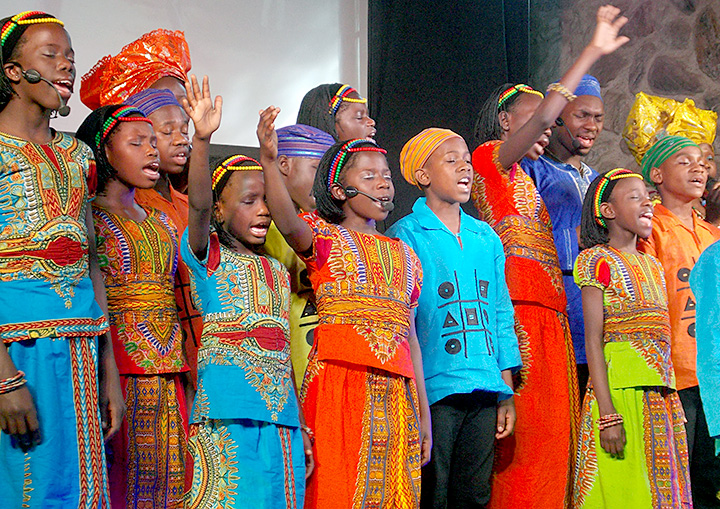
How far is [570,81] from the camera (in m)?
3.24

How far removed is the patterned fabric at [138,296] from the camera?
8.86ft

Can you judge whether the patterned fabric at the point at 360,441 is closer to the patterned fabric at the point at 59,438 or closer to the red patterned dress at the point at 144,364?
the red patterned dress at the point at 144,364

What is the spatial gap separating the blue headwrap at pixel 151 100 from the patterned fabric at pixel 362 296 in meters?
0.87

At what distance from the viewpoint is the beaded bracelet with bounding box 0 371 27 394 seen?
2.15 metres

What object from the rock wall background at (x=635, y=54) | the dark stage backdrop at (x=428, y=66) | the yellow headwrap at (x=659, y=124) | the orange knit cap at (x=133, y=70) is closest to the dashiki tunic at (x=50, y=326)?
the orange knit cap at (x=133, y=70)

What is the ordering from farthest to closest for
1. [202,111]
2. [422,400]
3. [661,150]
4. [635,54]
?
[635,54] → [661,150] → [422,400] → [202,111]

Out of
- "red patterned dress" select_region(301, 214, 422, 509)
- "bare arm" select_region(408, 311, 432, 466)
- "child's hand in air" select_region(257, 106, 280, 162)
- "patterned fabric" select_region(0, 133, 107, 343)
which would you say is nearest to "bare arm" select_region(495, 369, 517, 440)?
"bare arm" select_region(408, 311, 432, 466)

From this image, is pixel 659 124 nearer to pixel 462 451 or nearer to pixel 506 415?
pixel 506 415

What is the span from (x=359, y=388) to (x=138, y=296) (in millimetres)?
746

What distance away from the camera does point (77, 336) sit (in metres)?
2.33

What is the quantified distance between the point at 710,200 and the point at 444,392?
76.2 inches

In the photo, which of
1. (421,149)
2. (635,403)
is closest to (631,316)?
(635,403)

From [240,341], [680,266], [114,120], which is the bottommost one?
[240,341]

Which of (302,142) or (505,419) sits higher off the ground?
(302,142)
